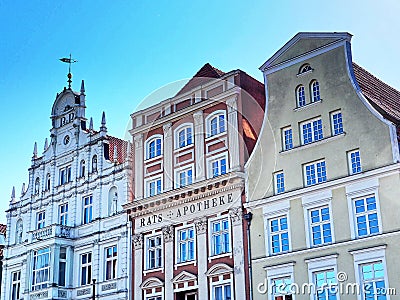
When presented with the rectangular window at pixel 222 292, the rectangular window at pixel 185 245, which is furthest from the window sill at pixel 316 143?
the rectangular window at pixel 222 292

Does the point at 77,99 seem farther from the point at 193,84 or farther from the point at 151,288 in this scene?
the point at 151,288

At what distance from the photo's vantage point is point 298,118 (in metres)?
33.8

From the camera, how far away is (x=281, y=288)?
32.5 meters

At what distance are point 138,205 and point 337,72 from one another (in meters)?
13.8

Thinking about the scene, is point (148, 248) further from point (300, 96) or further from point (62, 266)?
point (300, 96)

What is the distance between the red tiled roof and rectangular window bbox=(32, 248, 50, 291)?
21108mm

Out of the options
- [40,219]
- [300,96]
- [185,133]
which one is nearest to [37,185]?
[40,219]

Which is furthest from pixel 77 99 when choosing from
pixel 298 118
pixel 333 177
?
pixel 333 177

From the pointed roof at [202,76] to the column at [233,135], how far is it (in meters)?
2.62

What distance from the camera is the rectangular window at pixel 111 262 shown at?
4097 cm

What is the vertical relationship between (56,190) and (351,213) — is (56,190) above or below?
above

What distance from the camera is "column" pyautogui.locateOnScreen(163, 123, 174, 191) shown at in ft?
128

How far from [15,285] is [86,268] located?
23.8 ft

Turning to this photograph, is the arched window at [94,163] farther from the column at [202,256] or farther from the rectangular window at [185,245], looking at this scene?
the column at [202,256]
